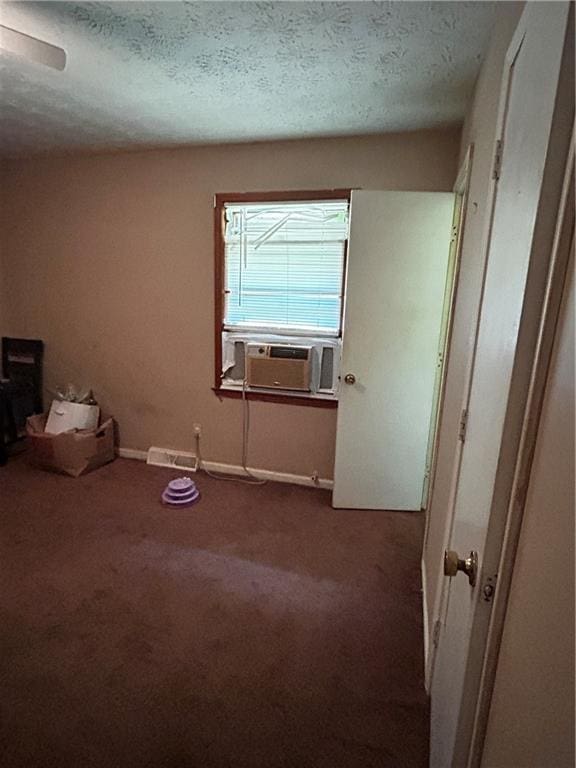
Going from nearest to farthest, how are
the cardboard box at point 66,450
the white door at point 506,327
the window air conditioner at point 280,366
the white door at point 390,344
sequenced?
1. the white door at point 506,327
2. the white door at point 390,344
3. the window air conditioner at point 280,366
4. the cardboard box at point 66,450

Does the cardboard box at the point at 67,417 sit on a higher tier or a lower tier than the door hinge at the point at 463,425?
lower

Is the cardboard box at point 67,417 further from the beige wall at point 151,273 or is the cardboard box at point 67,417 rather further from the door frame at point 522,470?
the door frame at point 522,470

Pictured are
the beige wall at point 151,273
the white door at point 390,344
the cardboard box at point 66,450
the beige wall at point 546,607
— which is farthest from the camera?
the cardboard box at point 66,450

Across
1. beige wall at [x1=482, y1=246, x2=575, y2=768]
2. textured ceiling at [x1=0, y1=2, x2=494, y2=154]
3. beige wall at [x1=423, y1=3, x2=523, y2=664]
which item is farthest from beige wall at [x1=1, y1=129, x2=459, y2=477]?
beige wall at [x1=482, y1=246, x2=575, y2=768]

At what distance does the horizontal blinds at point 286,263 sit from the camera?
288 cm

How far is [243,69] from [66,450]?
2719 mm

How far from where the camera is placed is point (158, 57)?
1742mm

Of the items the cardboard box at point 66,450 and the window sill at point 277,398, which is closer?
the window sill at point 277,398

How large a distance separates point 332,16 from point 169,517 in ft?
8.64

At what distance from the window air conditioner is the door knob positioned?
217cm

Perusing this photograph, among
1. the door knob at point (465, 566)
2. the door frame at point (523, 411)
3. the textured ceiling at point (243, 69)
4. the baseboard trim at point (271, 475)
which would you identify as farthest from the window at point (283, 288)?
the door frame at point (523, 411)

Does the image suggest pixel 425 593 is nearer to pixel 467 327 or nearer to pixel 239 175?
pixel 467 327

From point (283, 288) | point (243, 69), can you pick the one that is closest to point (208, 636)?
point (283, 288)

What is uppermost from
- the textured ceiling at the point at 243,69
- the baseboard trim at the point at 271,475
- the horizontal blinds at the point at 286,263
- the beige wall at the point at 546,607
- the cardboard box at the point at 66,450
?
the textured ceiling at the point at 243,69
